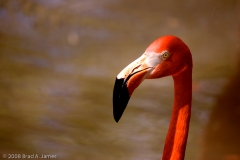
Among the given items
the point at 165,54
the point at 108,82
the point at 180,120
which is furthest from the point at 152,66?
the point at 108,82

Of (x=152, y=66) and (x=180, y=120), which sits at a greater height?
(x=152, y=66)

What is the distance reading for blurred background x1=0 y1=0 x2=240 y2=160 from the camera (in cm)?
179

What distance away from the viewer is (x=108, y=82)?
1.82 m

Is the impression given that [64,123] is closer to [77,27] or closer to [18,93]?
[18,93]

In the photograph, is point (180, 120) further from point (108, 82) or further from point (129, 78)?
point (108, 82)

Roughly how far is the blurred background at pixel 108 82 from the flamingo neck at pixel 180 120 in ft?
1.02

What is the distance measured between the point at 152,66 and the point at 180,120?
0.23 meters

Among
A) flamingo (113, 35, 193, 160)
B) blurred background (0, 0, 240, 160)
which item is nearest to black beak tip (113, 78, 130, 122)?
flamingo (113, 35, 193, 160)

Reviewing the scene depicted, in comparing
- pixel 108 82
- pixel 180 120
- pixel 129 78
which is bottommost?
pixel 180 120

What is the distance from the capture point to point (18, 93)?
1.86 metres

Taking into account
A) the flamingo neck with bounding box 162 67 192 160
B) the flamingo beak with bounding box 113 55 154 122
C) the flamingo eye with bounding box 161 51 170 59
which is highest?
the flamingo eye with bounding box 161 51 170 59

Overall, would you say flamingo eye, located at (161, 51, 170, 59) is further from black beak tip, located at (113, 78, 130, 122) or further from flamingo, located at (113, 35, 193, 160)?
black beak tip, located at (113, 78, 130, 122)

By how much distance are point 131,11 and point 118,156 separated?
661 mm

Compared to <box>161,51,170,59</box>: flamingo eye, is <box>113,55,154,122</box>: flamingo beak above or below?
below
